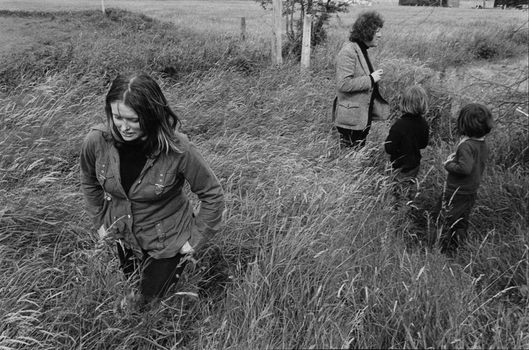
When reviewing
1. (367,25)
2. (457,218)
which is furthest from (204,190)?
(367,25)

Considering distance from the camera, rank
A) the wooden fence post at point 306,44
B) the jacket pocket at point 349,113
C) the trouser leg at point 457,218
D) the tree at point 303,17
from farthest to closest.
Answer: the tree at point 303,17 → the wooden fence post at point 306,44 → the jacket pocket at point 349,113 → the trouser leg at point 457,218

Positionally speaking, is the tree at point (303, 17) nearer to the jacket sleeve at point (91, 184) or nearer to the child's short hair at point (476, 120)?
the child's short hair at point (476, 120)

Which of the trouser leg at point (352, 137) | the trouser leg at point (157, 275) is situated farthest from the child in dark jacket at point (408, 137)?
the trouser leg at point (157, 275)

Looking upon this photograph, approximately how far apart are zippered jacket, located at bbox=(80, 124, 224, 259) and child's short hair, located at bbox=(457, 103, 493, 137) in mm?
2100

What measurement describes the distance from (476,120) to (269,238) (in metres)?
1.75

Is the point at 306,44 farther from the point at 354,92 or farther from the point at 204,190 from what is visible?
the point at 204,190

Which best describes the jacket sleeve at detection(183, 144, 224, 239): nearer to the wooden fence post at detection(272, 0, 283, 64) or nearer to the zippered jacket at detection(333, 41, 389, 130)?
the zippered jacket at detection(333, 41, 389, 130)

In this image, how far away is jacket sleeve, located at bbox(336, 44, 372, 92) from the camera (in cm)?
416

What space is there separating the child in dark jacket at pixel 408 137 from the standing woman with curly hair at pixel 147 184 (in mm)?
2205

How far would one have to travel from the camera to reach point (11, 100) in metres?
4.77

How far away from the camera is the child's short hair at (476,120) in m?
3.29

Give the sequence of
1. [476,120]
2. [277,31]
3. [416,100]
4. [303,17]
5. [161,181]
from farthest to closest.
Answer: [303,17], [277,31], [416,100], [476,120], [161,181]

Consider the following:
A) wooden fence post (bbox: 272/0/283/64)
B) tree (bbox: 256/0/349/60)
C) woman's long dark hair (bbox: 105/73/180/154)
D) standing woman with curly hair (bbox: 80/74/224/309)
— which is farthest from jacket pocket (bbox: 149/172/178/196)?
tree (bbox: 256/0/349/60)

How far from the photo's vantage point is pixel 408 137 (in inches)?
152
